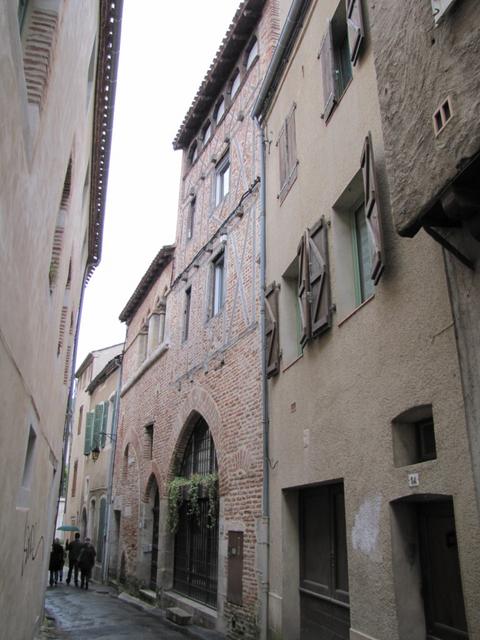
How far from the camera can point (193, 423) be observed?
1323 centimetres

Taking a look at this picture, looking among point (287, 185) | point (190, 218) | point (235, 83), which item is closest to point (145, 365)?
point (190, 218)

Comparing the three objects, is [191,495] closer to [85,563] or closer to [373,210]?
[85,563]

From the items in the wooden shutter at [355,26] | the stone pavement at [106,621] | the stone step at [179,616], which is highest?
the wooden shutter at [355,26]

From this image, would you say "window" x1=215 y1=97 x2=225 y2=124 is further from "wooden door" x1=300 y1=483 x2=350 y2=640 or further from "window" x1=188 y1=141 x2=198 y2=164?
"wooden door" x1=300 y1=483 x2=350 y2=640

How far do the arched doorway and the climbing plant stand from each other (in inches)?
4.5

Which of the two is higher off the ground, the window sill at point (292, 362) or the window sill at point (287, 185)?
the window sill at point (287, 185)

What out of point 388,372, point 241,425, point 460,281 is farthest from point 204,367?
point 460,281

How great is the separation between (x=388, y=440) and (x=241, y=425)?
5.21 meters

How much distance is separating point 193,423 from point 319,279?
721 centimetres

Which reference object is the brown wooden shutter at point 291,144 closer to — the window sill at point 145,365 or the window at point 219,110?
the window at point 219,110

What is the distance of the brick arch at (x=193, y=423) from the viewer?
1098 cm

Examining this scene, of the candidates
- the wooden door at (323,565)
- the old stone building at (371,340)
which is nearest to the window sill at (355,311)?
the old stone building at (371,340)

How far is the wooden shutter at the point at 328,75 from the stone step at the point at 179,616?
9462 mm

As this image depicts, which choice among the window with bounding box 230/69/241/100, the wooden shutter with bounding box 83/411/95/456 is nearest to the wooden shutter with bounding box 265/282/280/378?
the window with bounding box 230/69/241/100
